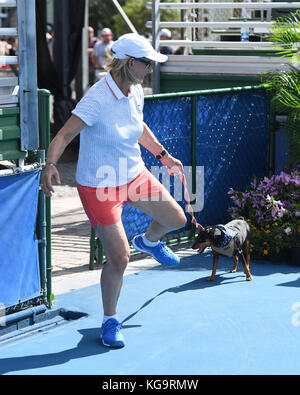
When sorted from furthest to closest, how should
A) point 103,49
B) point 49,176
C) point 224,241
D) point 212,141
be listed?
point 103,49, point 212,141, point 224,241, point 49,176

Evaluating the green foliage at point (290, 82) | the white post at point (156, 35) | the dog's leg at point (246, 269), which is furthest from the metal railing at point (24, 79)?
the white post at point (156, 35)

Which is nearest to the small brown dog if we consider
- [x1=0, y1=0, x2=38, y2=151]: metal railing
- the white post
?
[x1=0, y1=0, x2=38, y2=151]: metal railing

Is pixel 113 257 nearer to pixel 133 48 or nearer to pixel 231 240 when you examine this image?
pixel 133 48

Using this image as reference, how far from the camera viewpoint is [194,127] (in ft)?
27.2

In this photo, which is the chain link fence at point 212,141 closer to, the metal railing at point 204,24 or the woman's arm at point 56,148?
the metal railing at point 204,24

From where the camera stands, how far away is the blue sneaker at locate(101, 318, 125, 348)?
5.21m

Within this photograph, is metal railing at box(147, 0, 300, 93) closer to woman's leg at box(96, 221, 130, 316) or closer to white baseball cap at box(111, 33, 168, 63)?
white baseball cap at box(111, 33, 168, 63)

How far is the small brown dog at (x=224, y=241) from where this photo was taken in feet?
22.3

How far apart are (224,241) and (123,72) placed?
7.19 feet

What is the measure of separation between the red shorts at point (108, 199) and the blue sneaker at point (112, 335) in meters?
0.64

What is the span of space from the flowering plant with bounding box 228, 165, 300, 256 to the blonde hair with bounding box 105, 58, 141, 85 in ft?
9.68

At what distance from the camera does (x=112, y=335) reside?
5.21 metres

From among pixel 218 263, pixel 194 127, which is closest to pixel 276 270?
pixel 218 263

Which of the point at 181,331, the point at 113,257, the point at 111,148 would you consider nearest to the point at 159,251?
the point at 181,331
